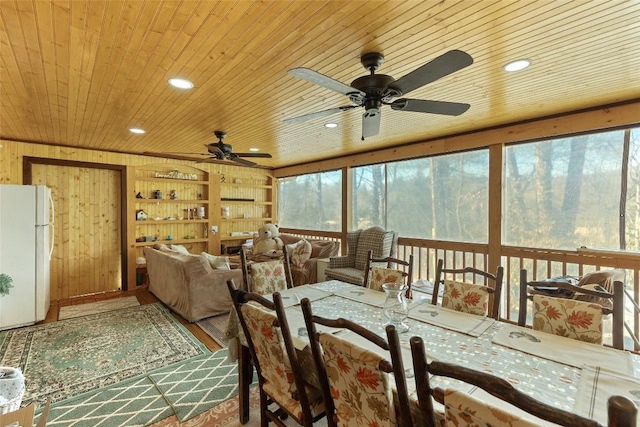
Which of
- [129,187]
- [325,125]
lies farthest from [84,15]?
[129,187]

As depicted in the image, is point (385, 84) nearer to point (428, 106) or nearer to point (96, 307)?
point (428, 106)

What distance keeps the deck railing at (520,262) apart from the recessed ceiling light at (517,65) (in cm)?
206

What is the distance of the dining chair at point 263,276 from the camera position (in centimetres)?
269

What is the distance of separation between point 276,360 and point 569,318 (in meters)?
1.62

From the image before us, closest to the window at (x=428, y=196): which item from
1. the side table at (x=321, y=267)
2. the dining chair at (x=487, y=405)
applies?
the side table at (x=321, y=267)

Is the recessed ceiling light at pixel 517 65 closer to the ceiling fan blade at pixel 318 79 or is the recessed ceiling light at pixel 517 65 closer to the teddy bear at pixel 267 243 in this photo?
the ceiling fan blade at pixel 318 79

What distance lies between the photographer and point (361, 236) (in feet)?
16.2

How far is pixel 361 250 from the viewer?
4.84 m

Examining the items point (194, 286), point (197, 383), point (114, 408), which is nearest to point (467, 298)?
point (197, 383)

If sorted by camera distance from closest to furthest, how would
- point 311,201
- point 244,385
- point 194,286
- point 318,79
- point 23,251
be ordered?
point 318,79 < point 244,385 < point 23,251 < point 194,286 < point 311,201

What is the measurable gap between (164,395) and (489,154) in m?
4.38

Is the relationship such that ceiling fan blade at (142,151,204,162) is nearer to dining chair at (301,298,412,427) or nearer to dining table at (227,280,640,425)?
dining table at (227,280,640,425)

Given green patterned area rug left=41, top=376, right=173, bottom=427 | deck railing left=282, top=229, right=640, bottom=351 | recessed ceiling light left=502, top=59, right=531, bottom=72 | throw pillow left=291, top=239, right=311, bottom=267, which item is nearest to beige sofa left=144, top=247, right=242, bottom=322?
throw pillow left=291, top=239, right=311, bottom=267

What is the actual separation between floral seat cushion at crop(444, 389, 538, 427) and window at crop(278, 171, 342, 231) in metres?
5.45
